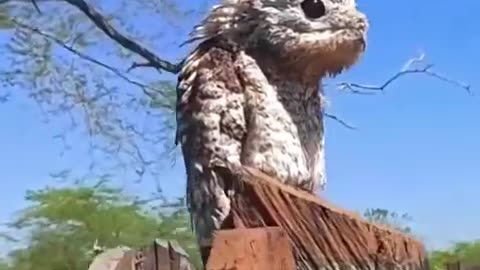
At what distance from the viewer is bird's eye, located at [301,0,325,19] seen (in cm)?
171

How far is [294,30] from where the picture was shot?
1.69 metres

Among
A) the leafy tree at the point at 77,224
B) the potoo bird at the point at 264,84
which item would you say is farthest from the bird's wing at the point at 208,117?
the leafy tree at the point at 77,224

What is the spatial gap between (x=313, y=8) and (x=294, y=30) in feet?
0.21

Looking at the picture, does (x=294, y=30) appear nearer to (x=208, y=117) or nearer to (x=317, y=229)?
(x=208, y=117)

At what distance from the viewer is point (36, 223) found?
17.3ft

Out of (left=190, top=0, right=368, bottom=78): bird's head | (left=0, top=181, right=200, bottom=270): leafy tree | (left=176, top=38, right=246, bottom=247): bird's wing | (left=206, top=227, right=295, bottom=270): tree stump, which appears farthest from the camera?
(left=0, top=181, right=200, bottom=270): leafy tree

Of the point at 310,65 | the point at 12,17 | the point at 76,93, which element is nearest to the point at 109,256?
the point at 310,65

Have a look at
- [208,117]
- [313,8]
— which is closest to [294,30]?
[313,8]

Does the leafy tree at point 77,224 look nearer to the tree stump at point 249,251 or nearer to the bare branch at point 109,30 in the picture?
the bare branch at point 109,30

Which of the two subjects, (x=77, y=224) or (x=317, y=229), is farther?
(x=77, y=224)

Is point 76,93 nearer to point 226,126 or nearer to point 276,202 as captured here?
point 226,126

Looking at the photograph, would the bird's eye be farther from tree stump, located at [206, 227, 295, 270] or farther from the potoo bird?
tree stump, located at [206, 227, 295, 270]

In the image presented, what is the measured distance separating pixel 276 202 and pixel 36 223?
4.45 metres

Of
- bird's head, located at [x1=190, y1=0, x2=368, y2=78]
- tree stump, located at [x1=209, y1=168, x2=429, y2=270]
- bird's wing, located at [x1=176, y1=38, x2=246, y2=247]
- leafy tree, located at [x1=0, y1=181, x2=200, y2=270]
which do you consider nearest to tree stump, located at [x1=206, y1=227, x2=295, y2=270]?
tree stump, located at [x1=209, y1=168, x2=429, y2=270]
